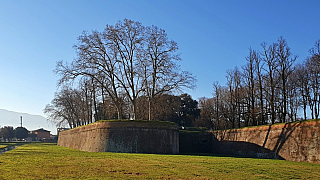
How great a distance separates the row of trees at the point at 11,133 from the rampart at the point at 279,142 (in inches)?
4385

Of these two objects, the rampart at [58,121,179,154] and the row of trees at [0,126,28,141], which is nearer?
the rampart at [58,121,179,154]

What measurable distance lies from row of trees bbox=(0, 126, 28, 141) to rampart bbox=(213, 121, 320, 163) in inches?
4385

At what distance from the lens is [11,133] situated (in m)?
130

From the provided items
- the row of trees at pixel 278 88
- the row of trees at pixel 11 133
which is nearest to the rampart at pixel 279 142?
the row of trees at pixel 278 88

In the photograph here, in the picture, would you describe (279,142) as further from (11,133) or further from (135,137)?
(11,133)

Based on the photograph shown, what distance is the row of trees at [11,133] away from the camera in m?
124

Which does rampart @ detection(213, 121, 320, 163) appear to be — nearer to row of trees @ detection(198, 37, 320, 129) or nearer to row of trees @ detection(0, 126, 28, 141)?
row of trees @ detection(198, 37, 320, 129)

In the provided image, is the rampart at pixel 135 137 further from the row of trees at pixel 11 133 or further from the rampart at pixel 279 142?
the row of trees at pixel 11 133

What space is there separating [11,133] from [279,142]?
4998 inches

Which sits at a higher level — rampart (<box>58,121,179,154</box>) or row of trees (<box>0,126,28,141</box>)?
rampart (<box>58,121,179,154</box>)

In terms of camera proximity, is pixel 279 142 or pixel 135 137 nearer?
pixel 279 142

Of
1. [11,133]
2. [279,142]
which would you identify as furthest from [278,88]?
[11,133]

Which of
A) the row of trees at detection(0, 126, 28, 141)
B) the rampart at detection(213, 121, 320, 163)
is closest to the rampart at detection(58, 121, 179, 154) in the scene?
the rampart at detection(213, 121, 320, 163)

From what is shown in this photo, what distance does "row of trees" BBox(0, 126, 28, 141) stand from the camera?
124438 millimetres
